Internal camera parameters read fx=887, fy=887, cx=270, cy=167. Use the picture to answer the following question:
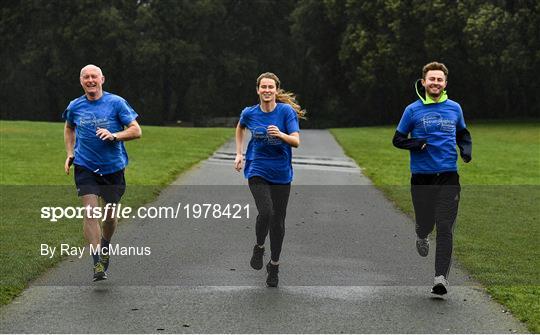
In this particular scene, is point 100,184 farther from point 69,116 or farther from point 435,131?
point 435,131

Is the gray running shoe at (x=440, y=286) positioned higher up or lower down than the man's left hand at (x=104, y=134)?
lower down

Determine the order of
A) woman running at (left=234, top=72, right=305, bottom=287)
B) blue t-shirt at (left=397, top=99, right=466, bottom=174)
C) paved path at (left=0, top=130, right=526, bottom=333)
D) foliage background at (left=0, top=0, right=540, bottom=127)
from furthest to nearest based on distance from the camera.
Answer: foliage background at (left=0, top=0, right=540, bottom=127) < woman running at (left=234, top=72, right=305, bottom=287) < blue t-shirt at (left=397, top=99, right=466, bottom=174) < paved path at (left=0, top=130, right=526, bottom=333)

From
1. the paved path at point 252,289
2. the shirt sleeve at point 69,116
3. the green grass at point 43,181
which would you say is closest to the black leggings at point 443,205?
the paved path at point 252,289

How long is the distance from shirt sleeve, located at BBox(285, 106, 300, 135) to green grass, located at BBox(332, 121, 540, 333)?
2.14 metres

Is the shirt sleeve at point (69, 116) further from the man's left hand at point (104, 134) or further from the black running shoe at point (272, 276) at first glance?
the black running shoe at point (272, 276)

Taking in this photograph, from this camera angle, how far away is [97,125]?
25.0 feet

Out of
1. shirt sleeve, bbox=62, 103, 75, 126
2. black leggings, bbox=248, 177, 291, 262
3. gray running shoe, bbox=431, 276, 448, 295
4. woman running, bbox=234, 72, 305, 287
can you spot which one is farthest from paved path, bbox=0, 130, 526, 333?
shirt sleeve, bbox=62, 103, 75, 126

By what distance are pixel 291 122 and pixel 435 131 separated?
3.97 feet

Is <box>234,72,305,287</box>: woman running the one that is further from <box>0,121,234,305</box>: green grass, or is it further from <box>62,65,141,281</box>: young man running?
<box>0,121,234,305</box>: green grass

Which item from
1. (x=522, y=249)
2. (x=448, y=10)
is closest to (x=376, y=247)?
(x=522, y=249)

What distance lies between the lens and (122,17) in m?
60.8

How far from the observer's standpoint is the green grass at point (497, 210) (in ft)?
25.6

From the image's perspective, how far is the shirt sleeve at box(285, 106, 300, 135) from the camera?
24.6ft

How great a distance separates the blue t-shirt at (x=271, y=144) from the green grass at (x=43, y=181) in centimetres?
228
